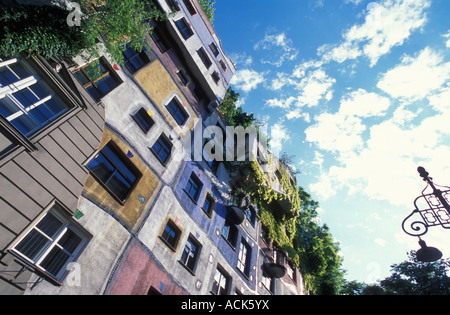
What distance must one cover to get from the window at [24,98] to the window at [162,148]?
4.96 metres

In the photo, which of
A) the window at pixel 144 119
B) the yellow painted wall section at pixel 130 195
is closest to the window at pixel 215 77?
the window at pixel 144 119

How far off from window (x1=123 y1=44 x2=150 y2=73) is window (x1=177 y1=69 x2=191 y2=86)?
3405 millimetres

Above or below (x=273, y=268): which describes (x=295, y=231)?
above

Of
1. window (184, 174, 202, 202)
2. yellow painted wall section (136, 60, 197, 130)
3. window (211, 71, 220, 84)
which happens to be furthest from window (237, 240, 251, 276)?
window (211, 71, 220, 84)

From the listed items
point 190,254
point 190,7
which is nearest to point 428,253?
point 190,254

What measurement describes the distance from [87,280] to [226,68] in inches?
810

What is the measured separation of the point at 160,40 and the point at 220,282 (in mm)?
15718

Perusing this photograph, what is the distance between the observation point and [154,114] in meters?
12.8

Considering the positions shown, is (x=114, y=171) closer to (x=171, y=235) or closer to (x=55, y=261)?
(x=55, y=261)

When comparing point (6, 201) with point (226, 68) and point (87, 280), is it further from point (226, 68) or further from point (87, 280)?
point (226, 68)

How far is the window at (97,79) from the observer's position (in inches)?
386

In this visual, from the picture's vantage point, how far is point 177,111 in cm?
1534

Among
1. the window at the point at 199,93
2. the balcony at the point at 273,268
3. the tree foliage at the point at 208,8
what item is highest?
the tree foliage at the point at 208,8
